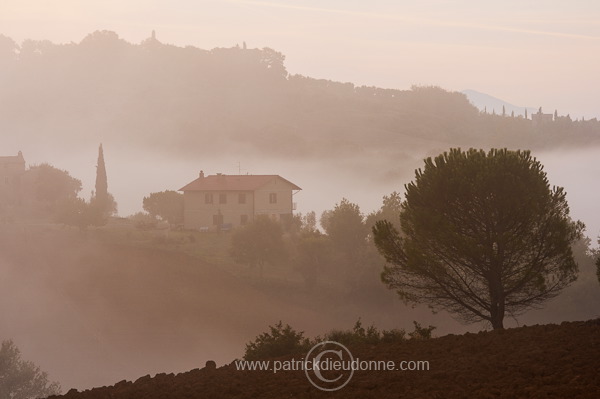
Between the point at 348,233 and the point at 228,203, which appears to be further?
the point at 228,203

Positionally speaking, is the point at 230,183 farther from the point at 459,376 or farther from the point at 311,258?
the point at 459,376

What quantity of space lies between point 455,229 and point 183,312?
47842 millimetres

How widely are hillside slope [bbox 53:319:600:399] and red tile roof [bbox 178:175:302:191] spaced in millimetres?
69231

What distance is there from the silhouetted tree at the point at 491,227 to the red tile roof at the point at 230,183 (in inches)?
2367

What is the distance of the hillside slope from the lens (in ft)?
58.5

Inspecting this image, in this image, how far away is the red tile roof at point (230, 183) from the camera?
93.0 m

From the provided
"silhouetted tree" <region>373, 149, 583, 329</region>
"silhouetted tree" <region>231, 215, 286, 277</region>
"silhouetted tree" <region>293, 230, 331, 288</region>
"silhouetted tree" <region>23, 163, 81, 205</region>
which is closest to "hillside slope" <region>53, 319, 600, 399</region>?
"silhouetted tree" <region>373, 149, 583, 329</region>

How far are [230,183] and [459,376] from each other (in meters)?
76.7

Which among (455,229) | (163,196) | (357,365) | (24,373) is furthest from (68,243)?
(357,365)

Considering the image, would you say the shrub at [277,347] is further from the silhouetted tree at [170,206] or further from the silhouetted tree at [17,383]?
the silhouetted tree at [170,206]

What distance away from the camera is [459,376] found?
19250mm

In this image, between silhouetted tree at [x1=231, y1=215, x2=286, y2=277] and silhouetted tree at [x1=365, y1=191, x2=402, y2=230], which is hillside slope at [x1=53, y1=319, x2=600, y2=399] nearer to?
silhouetted tree at [x1=365, y1=191, x2=402, y2=230]

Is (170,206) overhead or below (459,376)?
overhead

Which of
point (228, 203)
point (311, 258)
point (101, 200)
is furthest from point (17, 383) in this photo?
point (101, 200)
